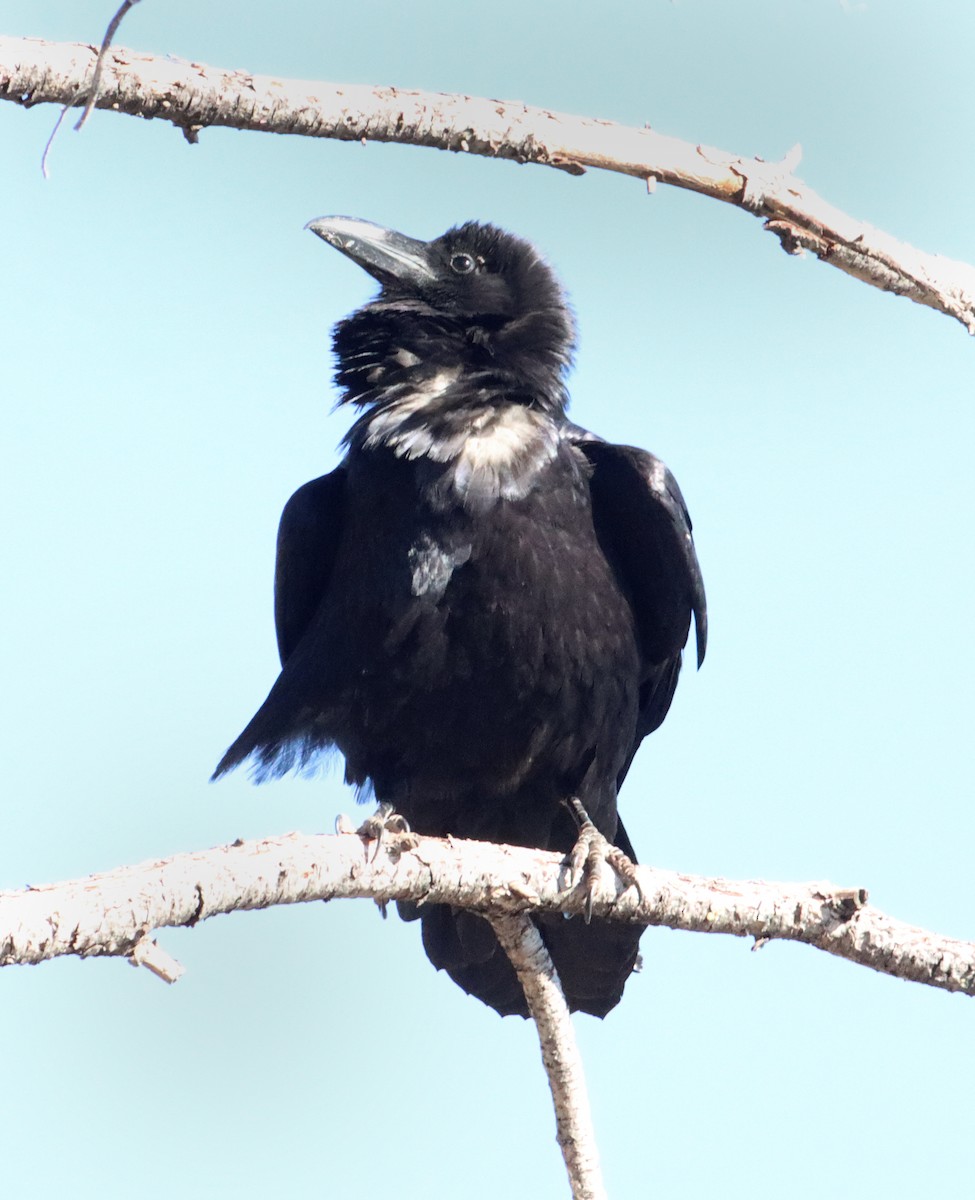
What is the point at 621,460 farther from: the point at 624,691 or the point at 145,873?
the point at 145,873

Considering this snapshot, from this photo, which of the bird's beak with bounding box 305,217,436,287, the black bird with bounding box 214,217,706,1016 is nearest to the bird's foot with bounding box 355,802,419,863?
the black bird with bounding box 214,217,706,1016

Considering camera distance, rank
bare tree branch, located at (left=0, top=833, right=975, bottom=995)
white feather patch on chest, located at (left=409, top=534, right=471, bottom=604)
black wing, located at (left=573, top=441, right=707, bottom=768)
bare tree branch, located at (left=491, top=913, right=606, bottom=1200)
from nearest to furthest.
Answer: bare tree branch, located at (left=0, top=833, right=975, bottom=995) < bare tree branch, located at (left=491, top=913, right=606, bottom=1200) < white feather patch on chest, located at (left=409, top=534, right=471, bottom=604) < black wing, located at (left=573, top=441, right=707, bottom=768)

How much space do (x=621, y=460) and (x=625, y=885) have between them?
5.76 ft

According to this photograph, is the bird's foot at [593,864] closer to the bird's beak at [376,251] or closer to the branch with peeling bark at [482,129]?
the branch with peeling bark at [482,129]

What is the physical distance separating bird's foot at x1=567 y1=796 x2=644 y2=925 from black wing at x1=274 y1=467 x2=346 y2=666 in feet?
5.11

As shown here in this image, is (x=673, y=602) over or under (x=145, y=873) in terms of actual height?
over

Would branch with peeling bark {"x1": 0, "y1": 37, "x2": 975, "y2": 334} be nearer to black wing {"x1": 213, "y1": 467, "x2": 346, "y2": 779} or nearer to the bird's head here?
the bird's head

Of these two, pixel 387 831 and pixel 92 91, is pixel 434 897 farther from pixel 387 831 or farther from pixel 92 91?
pixel 92 91

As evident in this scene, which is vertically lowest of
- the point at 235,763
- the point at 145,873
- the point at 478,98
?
the point at 145,873

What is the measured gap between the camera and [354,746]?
560cm

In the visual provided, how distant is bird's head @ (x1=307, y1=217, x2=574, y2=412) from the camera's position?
19.5 ft

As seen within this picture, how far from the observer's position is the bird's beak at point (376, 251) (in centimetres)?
609

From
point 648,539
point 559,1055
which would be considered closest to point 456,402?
point 648,539

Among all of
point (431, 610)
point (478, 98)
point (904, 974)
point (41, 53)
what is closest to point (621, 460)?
point (431, 610)
